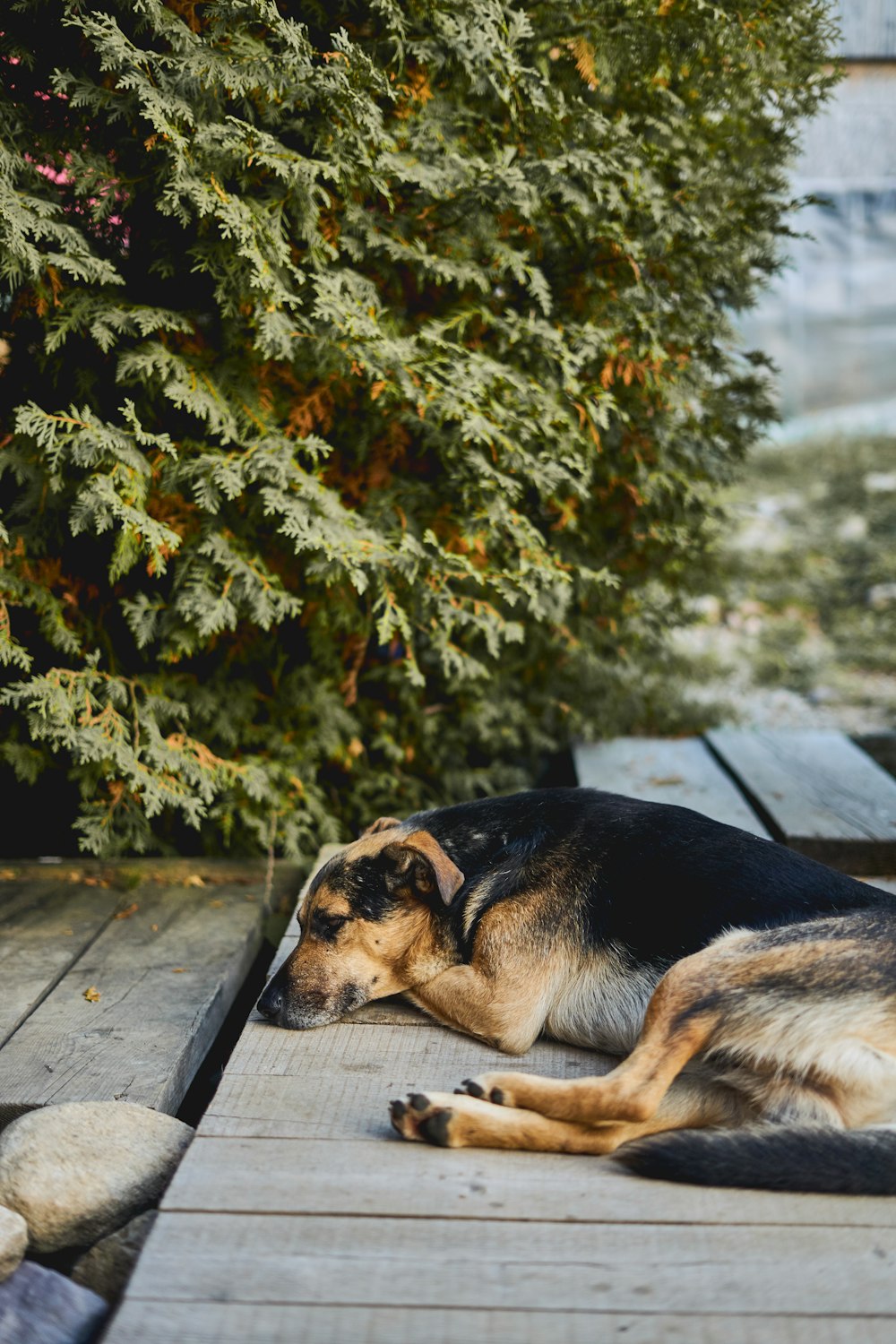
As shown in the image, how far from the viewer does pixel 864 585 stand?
436 inches

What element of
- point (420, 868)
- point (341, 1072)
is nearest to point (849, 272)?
point (420, 868)

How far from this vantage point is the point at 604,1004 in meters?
2.93

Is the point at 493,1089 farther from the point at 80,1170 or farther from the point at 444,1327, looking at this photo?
the point at 80,1170

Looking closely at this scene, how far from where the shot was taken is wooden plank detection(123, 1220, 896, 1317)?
1950 millimetres

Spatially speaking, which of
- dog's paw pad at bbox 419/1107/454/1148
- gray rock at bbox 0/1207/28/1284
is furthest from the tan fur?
gray rock at bbox 0/1207/28/1284

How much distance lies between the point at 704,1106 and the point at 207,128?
3.36 m

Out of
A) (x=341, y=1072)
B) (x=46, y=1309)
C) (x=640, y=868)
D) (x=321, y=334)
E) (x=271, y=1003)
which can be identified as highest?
(x=321, y=334)

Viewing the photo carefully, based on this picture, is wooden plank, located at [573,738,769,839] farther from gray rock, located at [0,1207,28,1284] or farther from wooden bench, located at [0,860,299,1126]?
gray rock, located at [0,1207,28,1284]

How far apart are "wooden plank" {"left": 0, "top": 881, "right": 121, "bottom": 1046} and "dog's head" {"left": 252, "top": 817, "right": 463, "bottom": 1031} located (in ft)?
3.39

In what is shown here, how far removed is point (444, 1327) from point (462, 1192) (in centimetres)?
41

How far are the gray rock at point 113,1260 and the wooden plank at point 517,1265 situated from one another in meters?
0.35

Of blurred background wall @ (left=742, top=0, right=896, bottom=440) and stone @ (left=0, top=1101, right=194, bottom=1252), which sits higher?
blurred background wall @ (left=742, top=0, right=896, bottom=440)

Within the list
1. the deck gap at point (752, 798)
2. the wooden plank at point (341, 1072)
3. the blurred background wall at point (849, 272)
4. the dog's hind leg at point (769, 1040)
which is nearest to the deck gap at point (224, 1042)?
the wooden plank at point (341, 1072)

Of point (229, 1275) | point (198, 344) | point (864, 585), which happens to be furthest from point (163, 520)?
point (864, 585)
